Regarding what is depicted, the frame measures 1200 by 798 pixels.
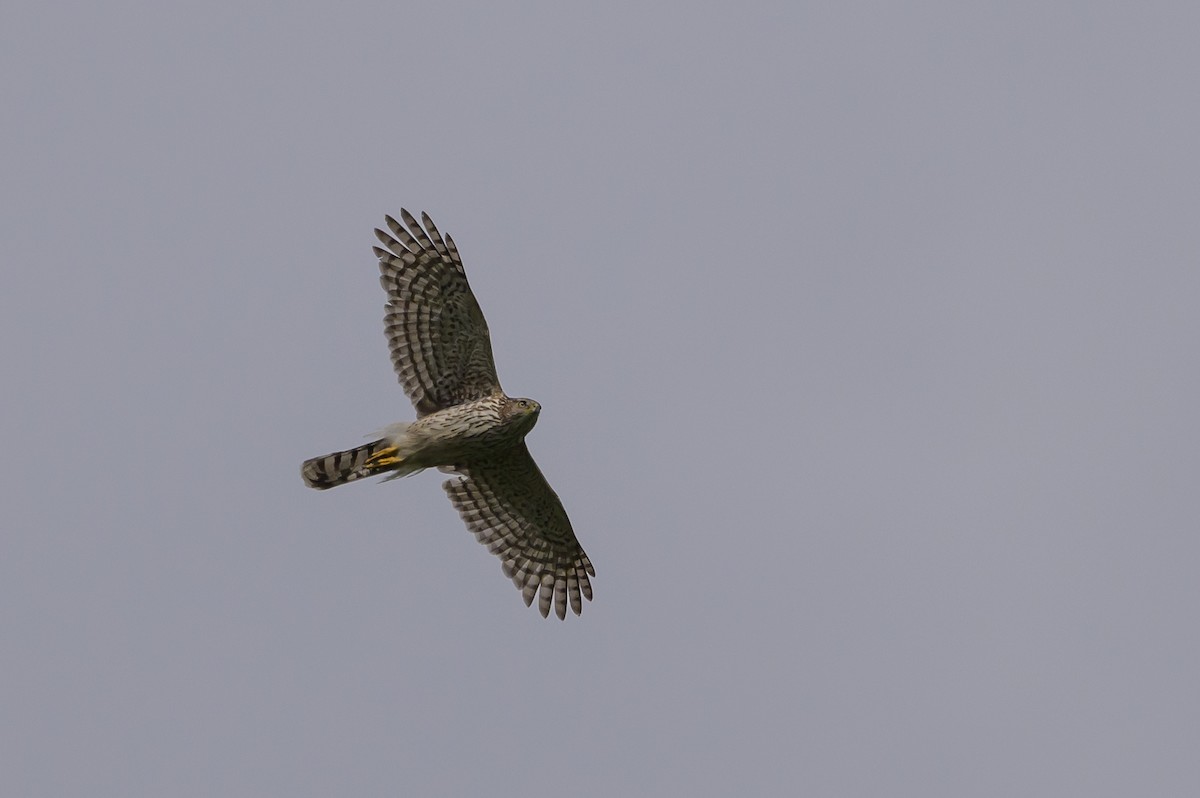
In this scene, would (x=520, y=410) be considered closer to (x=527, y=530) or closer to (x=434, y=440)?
(x=434, y=440)

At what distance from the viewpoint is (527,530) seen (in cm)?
2178

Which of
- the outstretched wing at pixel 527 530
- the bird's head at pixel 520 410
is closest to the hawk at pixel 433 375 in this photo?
the bird's head at pixel 520 410

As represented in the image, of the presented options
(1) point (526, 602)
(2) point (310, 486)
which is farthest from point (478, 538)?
(2) point (310, 486)

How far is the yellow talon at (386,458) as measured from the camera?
65.8 feet

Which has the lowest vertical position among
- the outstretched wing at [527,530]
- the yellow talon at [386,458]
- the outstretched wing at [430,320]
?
the outstretched wing at [527,530]

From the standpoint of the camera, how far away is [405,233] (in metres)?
20.2

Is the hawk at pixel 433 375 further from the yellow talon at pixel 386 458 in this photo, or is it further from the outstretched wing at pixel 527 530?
the outstretched wing at pixel 527 530

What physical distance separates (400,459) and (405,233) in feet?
7.67

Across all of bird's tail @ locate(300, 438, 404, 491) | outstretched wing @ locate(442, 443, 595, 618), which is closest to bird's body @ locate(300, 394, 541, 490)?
bird's tail @ locate(300, 438, 404, 491)

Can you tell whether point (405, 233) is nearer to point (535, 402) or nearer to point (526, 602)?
point (535, 402)

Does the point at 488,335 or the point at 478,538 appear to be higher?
the point at 488,335

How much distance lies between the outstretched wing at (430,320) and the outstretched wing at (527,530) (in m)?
1.27

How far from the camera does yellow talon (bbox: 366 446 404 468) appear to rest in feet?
65.8

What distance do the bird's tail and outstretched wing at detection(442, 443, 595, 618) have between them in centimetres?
123
